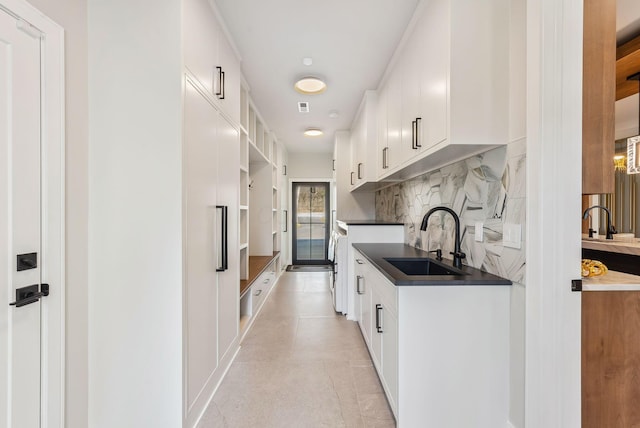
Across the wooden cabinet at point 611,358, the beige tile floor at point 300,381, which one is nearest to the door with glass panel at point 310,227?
the beige tile floor at point 300,381

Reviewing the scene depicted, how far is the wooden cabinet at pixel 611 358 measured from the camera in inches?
54.4

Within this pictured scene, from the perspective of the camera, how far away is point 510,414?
1.59 m

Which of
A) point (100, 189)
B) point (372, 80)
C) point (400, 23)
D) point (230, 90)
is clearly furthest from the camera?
point (372, 80)

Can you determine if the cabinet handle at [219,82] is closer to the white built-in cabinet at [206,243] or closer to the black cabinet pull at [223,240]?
the white built-in cabinet at [206,243]

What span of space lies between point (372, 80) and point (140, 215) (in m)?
2.64

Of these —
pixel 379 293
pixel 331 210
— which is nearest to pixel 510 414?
pixel 379 293

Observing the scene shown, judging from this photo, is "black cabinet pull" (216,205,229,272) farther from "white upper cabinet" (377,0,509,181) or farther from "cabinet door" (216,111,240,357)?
"white upper cabinet" (377,0,509,181)

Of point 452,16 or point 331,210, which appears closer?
point 452,16

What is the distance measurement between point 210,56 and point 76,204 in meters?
1.24

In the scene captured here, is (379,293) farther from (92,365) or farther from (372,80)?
(372,80)
